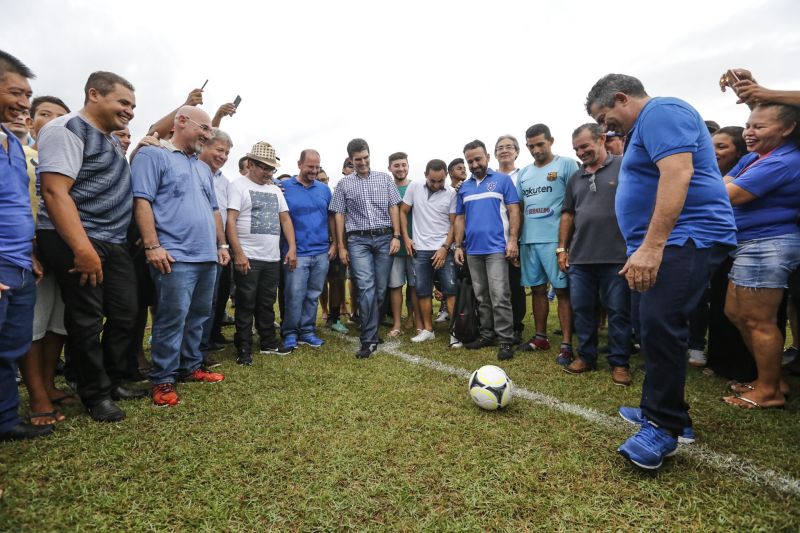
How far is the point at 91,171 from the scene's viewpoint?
129 inches

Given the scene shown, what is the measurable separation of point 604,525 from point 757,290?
249cm

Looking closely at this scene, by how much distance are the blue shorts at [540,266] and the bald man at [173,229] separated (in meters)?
3.67

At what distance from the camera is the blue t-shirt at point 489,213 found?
5.41 metres

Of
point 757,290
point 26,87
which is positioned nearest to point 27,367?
point 26,87

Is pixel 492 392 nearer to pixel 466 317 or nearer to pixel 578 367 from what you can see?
pixel 578 367

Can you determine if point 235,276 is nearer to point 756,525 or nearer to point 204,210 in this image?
point 204,210

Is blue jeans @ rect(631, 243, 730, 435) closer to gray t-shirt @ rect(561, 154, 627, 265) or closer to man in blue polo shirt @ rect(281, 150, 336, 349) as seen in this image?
gray t-shirt @ rect(561, 154, 627, 265)

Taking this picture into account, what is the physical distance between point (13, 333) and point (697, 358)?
6153 mm

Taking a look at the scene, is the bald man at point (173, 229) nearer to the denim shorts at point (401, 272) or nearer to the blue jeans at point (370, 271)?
the blue jeans at point (370, 271)

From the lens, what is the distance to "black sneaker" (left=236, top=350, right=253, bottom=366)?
4.93 metres

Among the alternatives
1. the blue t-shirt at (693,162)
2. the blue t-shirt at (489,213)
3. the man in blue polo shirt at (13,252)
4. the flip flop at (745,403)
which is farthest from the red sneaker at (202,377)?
the flip flop at (745,403)

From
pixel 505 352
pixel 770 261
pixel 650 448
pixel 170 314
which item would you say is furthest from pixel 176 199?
pixel 770 261

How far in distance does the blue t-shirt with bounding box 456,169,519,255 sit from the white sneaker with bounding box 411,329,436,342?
1354 millimetres

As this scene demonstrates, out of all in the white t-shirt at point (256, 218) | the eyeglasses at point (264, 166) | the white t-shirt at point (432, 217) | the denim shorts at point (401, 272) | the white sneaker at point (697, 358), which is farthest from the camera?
the denim shorts at point (401, 272)
